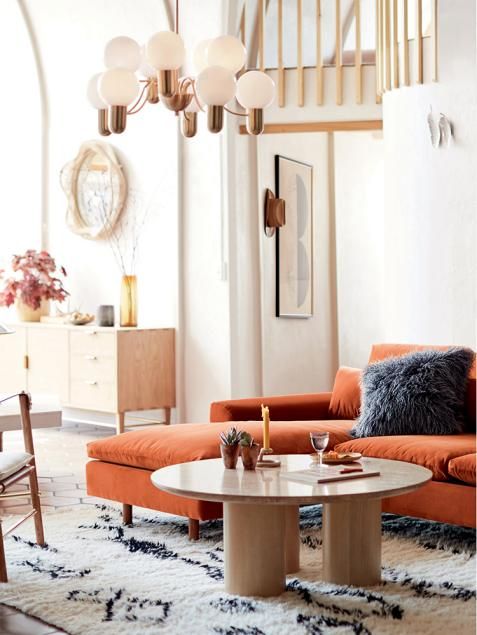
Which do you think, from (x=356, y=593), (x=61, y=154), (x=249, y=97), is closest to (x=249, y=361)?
(x=61, y=154)

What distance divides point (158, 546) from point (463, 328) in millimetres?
2278

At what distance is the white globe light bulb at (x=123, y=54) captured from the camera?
430cm

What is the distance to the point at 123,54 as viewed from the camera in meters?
4.30

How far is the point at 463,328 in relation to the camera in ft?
17.9

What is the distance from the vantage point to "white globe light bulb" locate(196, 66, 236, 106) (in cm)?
395

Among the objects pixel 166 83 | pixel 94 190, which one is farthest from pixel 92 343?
pixel 166 83

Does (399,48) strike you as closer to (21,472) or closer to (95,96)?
(95,96)

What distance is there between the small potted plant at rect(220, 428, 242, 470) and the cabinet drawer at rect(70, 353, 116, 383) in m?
3.40

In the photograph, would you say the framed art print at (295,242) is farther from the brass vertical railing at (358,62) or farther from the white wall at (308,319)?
the brass vertical railing at (358,62)

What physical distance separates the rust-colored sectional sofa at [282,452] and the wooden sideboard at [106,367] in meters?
2.09

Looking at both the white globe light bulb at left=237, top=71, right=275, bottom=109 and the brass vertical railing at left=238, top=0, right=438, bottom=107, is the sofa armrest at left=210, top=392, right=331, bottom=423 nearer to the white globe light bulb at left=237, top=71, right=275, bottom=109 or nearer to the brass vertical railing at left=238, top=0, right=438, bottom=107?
the white globe light bulb at left=237, top=71, right=275, bottom=109

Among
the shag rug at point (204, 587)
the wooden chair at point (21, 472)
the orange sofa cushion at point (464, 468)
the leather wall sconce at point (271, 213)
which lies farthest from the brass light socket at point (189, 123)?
the leather wall sconce at point (271, 213)

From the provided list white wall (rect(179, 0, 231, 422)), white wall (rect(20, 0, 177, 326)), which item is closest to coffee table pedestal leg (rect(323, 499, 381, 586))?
white wall (rect(179, 0, 231, 422))

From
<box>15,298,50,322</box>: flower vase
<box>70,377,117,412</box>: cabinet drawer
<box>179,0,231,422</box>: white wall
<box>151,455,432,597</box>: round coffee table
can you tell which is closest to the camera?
<box>151,455,432,597</box>: round coffee table
